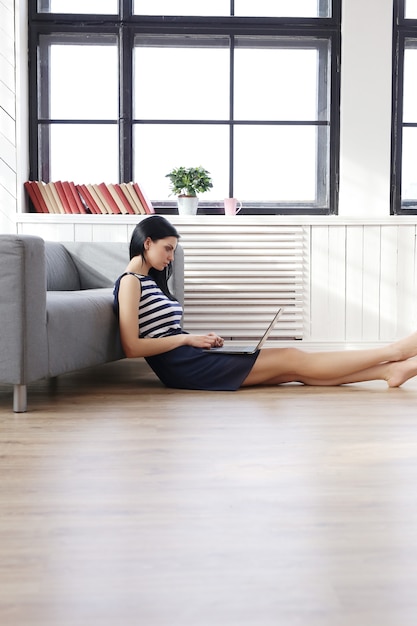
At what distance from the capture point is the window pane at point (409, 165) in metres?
4.40

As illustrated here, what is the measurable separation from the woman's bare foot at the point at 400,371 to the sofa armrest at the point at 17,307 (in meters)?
1.39

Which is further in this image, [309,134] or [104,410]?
[309,134]

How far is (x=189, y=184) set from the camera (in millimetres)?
4141

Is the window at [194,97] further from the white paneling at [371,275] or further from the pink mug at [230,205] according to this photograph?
the white paneling at [371,275]

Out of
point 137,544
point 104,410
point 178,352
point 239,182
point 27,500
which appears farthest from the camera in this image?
point 239,182

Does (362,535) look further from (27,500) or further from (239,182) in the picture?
(239,182)

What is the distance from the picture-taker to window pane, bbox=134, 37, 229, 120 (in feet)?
14.3

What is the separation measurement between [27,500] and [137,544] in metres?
0.35

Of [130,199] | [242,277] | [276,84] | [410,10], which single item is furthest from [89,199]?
[410,10]

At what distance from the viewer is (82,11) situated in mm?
4281

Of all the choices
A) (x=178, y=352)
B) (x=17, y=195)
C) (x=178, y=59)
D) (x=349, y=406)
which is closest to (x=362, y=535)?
(x=349, y=406)

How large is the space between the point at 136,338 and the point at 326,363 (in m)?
0.76

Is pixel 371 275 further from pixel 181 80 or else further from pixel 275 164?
pixel 181 80

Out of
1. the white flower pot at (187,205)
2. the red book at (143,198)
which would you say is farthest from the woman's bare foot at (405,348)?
the red book at (143,198)
